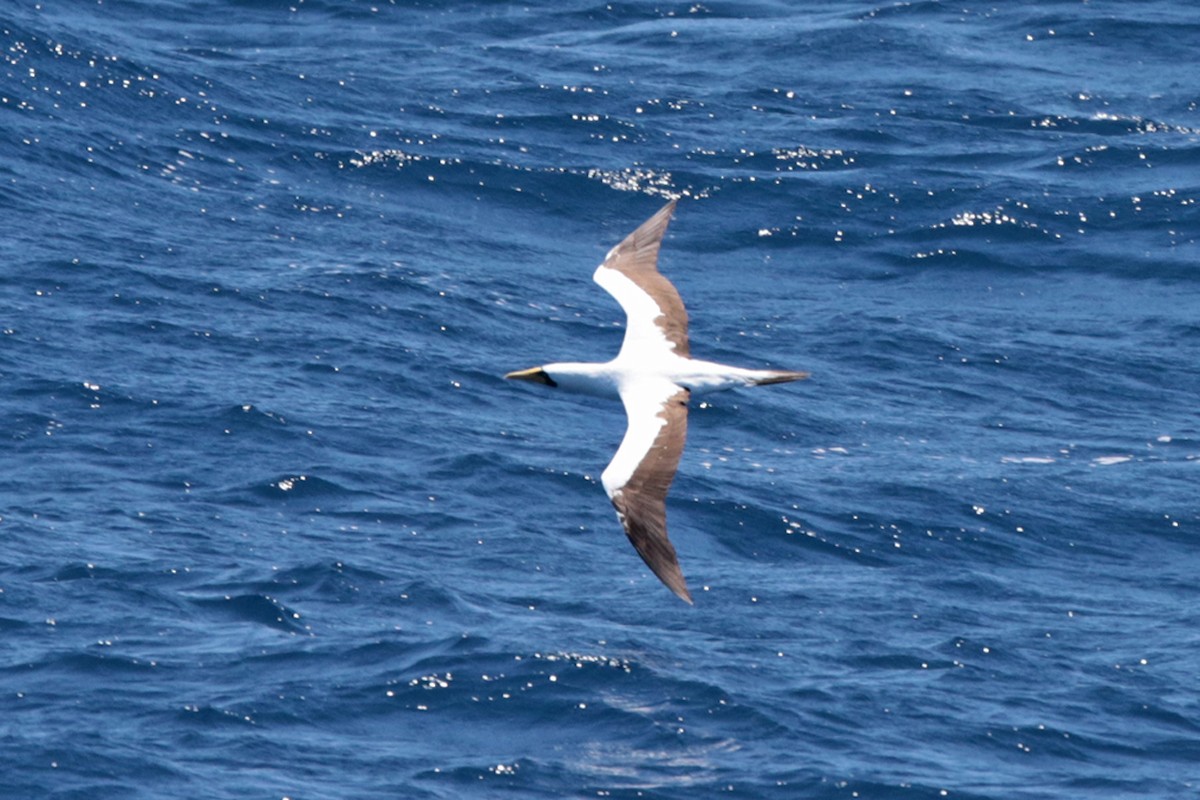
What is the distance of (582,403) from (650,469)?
816 cm

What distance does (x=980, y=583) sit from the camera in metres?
20.8

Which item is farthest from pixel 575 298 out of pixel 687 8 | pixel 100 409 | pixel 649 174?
pixel 687 8

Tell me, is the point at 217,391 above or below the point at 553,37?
below

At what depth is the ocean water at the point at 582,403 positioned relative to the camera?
1739 centimetres

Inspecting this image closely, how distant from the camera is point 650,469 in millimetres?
16469

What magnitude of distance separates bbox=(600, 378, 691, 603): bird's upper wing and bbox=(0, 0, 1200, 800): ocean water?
1.88 metres

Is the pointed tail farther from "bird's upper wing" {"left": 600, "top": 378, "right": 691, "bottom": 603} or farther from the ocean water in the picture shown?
the ocean water

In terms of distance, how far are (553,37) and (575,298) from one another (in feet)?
33.3

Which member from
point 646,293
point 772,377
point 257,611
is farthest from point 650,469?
point 257,611

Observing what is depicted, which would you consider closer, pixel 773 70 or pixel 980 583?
pixel 980 583

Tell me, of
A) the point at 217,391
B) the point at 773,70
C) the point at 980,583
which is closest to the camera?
the point at 980,583

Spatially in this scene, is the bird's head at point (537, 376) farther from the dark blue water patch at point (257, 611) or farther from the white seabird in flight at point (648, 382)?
the dark blue water patch at point (257, 611)

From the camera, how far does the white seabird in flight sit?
633 inches

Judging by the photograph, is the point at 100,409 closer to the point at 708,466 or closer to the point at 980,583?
the point at 708,466
